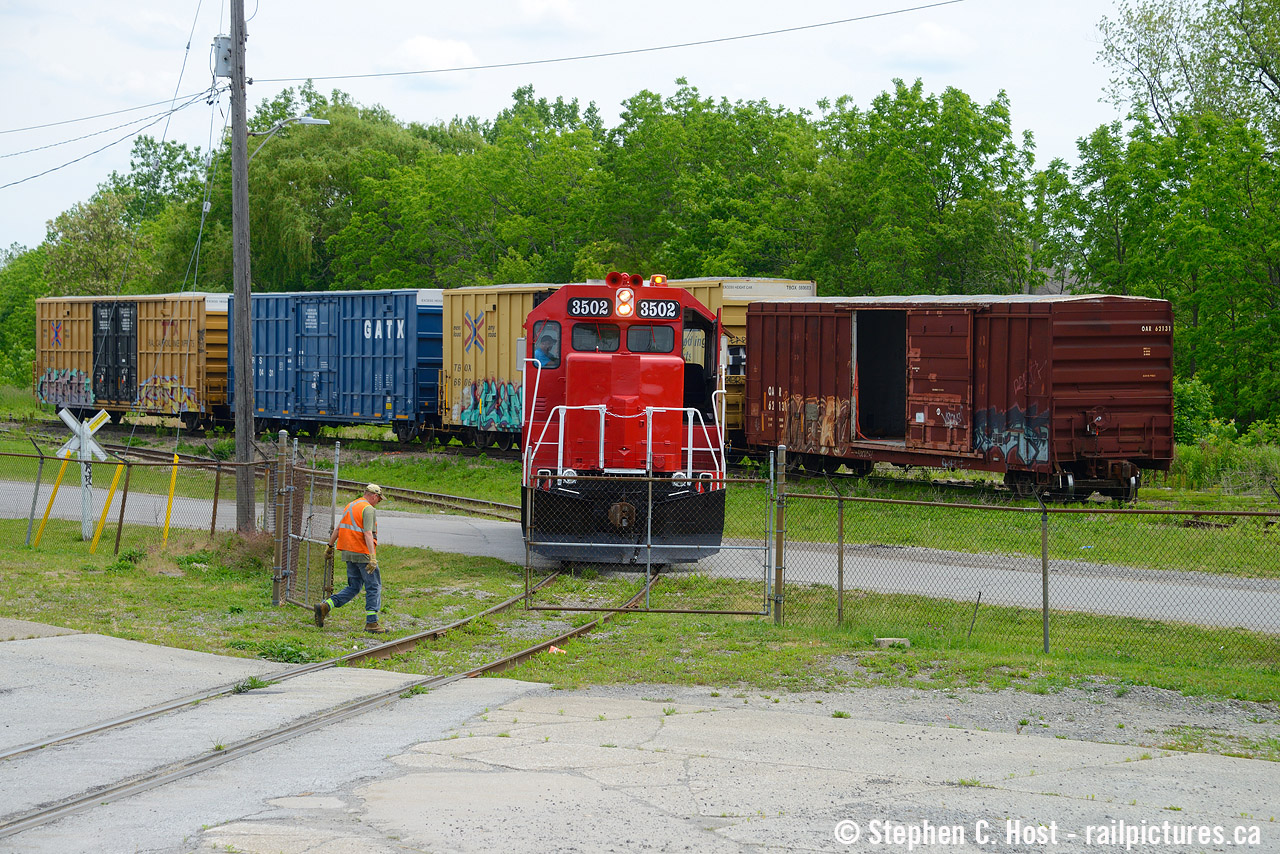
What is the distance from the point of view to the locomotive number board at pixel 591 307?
17.7m

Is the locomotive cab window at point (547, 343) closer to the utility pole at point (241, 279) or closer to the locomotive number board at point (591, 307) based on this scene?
the locomotive number board at point (591, 307)

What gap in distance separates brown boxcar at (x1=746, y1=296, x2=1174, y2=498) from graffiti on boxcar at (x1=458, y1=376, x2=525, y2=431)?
26.2ft

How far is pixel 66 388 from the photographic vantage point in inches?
1646

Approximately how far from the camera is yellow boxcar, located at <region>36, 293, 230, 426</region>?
36625 mm

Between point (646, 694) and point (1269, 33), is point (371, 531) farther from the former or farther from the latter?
point (1269, 33)

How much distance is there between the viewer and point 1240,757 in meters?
8.98

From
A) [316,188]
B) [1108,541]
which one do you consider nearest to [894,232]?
[1108,541]

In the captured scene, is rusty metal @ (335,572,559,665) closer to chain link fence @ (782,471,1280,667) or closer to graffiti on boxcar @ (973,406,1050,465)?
chain link fence @ (782,471,1280,667)

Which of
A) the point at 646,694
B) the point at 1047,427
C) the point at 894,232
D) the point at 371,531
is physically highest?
the point at 894,232

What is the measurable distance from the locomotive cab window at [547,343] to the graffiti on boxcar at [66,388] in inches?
1112

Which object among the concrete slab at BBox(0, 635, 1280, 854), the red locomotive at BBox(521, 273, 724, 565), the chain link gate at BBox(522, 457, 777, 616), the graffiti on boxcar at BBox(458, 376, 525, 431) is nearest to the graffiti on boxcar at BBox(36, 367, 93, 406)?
the graffiti on boxcar at BBox(458, 376, 525, 431)

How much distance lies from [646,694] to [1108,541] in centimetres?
1096

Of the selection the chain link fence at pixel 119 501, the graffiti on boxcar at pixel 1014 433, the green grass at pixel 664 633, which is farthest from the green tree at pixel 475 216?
the green grass at pixel 664 633

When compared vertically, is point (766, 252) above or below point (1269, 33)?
below
